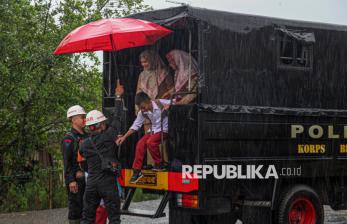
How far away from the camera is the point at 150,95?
36.2ft

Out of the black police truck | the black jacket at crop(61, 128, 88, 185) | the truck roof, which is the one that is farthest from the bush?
the truck roof

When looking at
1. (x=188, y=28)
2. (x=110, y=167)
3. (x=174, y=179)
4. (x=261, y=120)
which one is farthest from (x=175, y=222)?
(x=188, y=28)

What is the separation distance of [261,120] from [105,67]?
296 centimetres

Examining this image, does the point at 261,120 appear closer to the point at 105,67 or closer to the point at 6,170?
the point at 105,67

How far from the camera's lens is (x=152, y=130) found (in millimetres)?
10578

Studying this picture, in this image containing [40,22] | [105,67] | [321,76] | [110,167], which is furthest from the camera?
[40,22]

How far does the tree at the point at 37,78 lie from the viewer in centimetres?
1483

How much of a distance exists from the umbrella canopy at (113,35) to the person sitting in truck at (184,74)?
1.32 ft

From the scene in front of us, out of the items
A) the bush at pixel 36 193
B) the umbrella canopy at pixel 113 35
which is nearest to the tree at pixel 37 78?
the bush at pixel 36 193

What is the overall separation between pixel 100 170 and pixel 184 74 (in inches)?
76.8

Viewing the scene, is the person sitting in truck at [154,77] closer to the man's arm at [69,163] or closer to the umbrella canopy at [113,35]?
the umbrella canopy at [113,35]

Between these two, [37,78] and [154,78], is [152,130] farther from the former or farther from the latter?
[37,78]

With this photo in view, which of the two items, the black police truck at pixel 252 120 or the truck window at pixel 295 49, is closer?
the black police truck at pixel 252 120

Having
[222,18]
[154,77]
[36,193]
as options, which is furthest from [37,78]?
[222,18]
